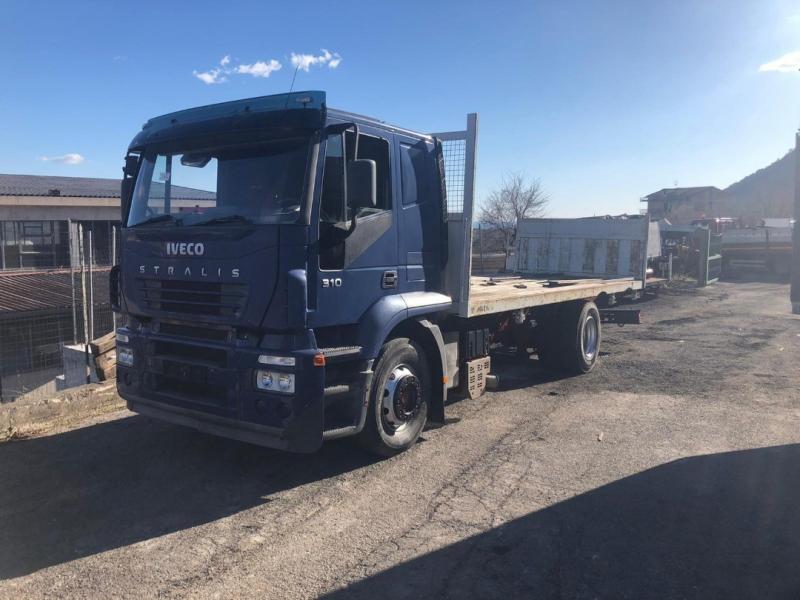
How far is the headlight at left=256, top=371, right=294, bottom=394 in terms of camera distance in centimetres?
442

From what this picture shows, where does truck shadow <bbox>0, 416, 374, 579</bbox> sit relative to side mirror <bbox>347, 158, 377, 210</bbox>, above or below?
below

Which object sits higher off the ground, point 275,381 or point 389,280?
point 389,280

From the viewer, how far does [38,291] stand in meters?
16.3

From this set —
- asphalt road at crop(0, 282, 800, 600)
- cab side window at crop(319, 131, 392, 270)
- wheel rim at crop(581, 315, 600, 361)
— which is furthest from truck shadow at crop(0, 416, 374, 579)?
wheel rim at crop(581, 315, 600, 361)

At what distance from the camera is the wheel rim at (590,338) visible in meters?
9.45

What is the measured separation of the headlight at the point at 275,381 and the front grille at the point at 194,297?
51 cm

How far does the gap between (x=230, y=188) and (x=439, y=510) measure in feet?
9.84

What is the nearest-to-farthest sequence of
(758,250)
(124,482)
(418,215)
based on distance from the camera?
(124,482) < (418,215) < (758,250)

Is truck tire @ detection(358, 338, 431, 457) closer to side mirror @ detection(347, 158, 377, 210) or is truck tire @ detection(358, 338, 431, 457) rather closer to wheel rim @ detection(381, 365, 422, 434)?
wheel rim @ detection(381, 365, 422, 434)

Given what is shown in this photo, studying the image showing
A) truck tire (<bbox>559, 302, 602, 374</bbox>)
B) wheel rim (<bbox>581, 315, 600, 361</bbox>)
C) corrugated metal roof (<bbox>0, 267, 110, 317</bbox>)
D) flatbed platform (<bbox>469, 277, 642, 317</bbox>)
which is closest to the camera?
flatbed platform (<bbox>469, 277, 642, 317</bbox>)

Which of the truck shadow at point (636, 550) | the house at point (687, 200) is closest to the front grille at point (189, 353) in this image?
the truck shadow at point (636, 550)

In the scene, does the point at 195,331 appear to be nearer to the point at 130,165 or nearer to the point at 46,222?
the point at 130,165

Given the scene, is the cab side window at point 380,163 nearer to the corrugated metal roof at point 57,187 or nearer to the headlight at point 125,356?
the headlight at point 125,356

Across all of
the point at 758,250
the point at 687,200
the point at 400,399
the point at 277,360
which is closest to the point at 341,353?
the point at 277,360
